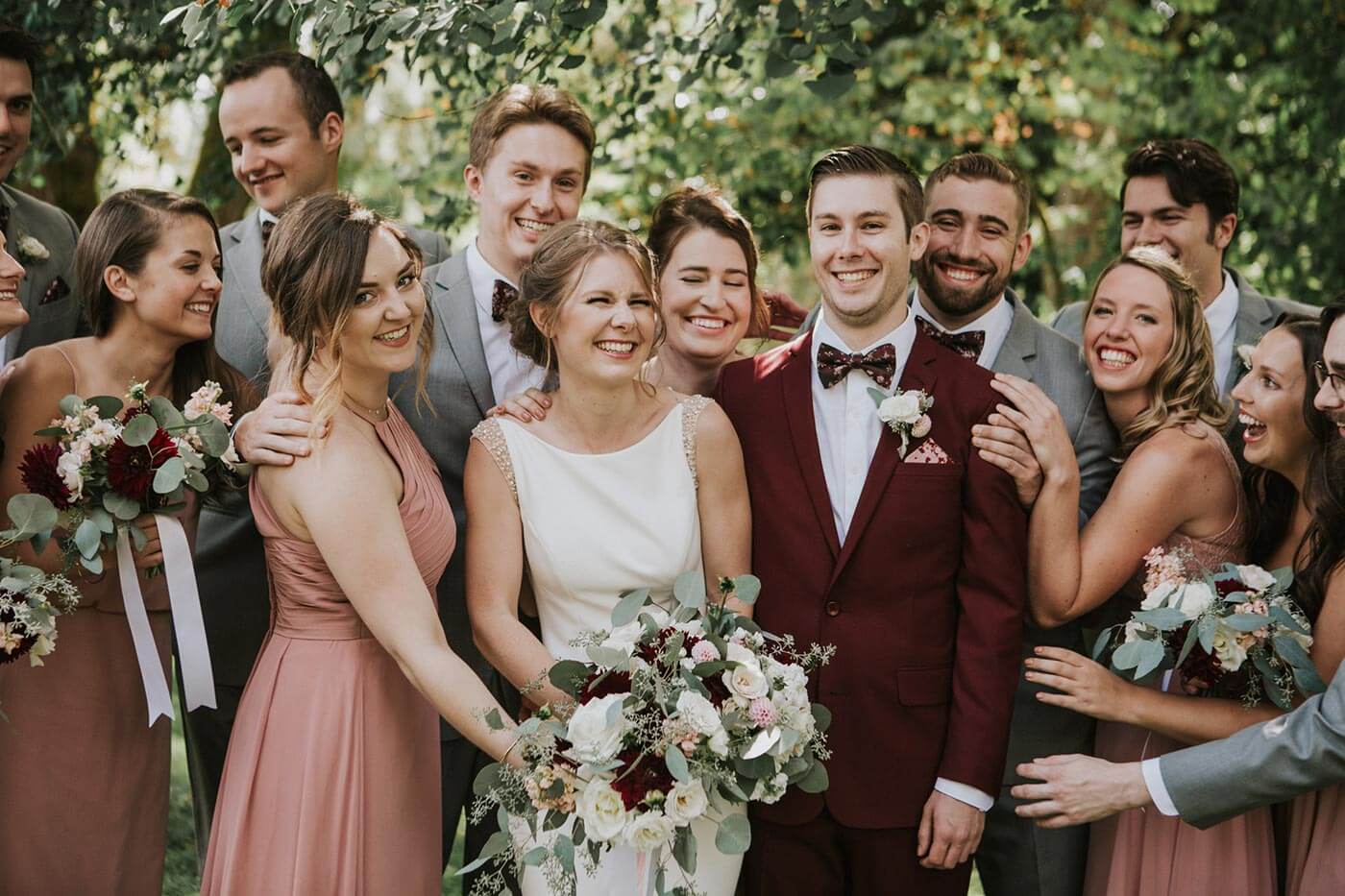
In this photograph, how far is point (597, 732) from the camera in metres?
2.96

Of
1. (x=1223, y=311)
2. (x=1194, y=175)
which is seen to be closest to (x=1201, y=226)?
(x=1194, y=175)

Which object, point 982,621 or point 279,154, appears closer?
point 982,621

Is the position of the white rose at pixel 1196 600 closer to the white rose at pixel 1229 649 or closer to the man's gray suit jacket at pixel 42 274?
the white rose at pixel 1229 649

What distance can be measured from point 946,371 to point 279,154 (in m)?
2.71

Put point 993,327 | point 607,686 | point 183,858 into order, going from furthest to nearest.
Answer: point 183,858
point 993,327
point 607,686

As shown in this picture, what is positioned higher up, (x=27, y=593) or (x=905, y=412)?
(x=905, y=412)

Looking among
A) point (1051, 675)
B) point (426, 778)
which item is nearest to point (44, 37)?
point (426, 778)

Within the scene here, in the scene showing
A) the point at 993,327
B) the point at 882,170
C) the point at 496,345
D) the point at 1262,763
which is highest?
the point at 882,170

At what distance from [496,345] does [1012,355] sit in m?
1.76

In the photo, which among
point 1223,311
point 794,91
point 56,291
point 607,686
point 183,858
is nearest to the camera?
point 607,686

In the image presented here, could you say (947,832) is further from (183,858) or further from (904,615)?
(183,858)

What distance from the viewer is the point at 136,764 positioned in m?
4.00

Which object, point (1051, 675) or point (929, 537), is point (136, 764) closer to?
point (929, 537)

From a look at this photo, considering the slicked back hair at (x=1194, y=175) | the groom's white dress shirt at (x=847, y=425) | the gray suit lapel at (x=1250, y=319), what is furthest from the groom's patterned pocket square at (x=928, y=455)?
the slicked back hair at (x=1194, y=175)
